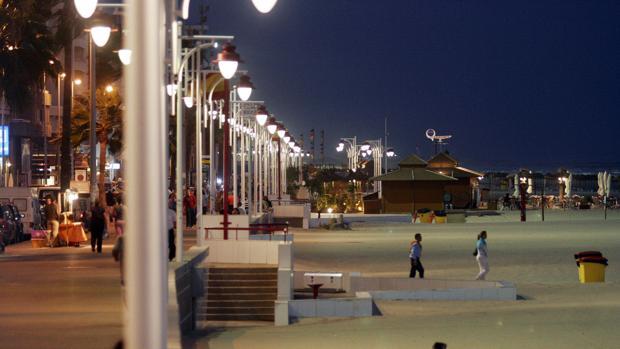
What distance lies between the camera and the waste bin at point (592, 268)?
86.3 ft

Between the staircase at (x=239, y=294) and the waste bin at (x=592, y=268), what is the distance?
23.3 ft

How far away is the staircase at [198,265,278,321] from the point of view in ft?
79.8

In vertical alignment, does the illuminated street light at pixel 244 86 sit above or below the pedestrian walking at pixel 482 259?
above

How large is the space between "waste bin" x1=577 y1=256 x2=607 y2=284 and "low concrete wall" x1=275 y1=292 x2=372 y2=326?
634 centimetres

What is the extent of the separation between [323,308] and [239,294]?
10.9ft

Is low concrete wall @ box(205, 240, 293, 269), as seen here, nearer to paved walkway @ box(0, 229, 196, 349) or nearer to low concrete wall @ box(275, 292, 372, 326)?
paved walkway @ box(0, 229, 196, 349)

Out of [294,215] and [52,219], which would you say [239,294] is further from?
[294,215]

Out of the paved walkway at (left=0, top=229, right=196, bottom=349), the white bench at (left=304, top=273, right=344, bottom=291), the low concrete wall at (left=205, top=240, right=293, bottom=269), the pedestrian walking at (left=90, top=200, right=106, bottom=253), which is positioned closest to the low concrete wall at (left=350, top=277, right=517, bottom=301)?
the white bench at (left=304, top=273, right=344, bottom=291)

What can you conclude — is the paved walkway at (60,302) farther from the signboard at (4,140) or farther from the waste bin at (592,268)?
the signboard at (4,140)

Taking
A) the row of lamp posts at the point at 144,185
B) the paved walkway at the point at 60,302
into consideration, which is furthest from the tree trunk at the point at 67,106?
the row of lamp posts at the point at 144,185

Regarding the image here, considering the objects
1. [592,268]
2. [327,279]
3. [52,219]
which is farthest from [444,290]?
[52,219]

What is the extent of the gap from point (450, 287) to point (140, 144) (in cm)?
2070

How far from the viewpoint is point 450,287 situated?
2514cm

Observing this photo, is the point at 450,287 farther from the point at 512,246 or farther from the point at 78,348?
the point at 512,246
